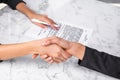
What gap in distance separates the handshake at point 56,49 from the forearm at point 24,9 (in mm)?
299

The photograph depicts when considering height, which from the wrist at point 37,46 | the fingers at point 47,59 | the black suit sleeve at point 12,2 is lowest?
the fingers at point 47,59

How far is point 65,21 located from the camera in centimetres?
114

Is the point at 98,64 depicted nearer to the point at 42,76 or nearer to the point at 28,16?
the point at 42,76

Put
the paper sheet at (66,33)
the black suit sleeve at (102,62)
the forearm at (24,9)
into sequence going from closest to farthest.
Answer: the black suit sleeve at (102,62)
the paper sheet at (66,33)
the forearm at (24,9)

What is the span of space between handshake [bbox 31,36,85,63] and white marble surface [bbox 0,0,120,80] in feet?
0.10

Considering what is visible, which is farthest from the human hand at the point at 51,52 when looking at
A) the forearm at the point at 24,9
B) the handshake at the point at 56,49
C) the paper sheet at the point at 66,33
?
the forearm at the point at 24,9

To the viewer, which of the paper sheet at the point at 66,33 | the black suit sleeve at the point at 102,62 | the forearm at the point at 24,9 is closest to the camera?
the black suit sleeve at the point at 102,62

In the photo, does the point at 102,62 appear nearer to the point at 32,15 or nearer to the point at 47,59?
the point at 47,59

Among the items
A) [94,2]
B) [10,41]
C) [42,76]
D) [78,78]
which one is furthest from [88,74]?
[94,2]

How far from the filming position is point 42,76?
2.86 ft

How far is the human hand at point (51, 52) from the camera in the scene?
0.91 metres

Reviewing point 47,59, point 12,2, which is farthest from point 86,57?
point 12,2

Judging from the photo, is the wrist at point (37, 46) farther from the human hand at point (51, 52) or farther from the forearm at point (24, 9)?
the forearm at point (24, 9)

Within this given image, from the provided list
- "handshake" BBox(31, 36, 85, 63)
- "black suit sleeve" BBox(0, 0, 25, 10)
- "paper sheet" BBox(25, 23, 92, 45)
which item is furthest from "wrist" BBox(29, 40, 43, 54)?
"black suit sleeve" BBox(0, 0, 25, 10)
